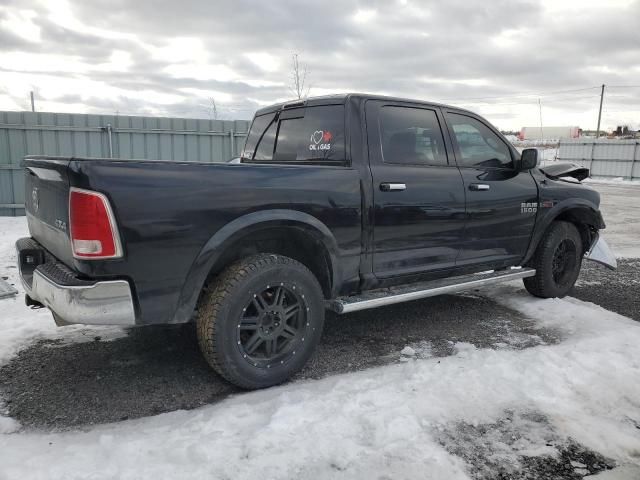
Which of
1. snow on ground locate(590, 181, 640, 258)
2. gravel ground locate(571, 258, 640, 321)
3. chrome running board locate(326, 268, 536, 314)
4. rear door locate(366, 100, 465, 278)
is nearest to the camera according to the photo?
chrome running board locate(326, 268, 536, 314)

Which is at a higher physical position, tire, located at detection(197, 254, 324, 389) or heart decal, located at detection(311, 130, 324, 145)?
heart decal, located at detection(311, 130, 324, 145)

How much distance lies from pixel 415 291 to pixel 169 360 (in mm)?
1924

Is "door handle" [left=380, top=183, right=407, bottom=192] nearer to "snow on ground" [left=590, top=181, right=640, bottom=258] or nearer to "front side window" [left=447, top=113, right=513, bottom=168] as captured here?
"front side window" [left=447, top=113, right=513, bottom=168]

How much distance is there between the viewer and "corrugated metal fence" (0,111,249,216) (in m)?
9.96

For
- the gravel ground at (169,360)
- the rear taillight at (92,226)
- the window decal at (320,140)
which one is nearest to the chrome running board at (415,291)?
the gravel ground at (169,360)

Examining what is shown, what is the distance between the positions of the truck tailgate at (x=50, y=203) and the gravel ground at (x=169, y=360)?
870 mm

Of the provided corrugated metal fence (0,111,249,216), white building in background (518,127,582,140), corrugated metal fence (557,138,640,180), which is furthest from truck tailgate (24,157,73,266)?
white building in background (518,127,582,140)

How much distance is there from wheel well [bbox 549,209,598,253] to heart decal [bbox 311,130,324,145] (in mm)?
2747

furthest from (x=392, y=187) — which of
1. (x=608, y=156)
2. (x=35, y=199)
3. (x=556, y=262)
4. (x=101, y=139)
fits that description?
(x=608, y=156)

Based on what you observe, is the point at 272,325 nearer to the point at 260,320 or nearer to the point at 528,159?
the point at 260,320

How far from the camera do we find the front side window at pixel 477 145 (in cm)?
442

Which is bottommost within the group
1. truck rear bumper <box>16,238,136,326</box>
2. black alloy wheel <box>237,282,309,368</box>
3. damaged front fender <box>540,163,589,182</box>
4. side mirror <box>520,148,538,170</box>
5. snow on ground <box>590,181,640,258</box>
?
snow on ground <box>590,181,640,258</box>

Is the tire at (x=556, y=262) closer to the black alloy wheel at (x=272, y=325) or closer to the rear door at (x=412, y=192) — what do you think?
the rear door at (x=412, y=192)

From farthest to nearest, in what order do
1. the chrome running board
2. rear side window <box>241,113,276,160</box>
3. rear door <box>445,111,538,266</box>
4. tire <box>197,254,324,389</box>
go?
rear side window <box>241,113,276,160</box>, rear door <box>445,111,538,266</box>, the chrome running board, tire <box>197,254,324,389</box>
